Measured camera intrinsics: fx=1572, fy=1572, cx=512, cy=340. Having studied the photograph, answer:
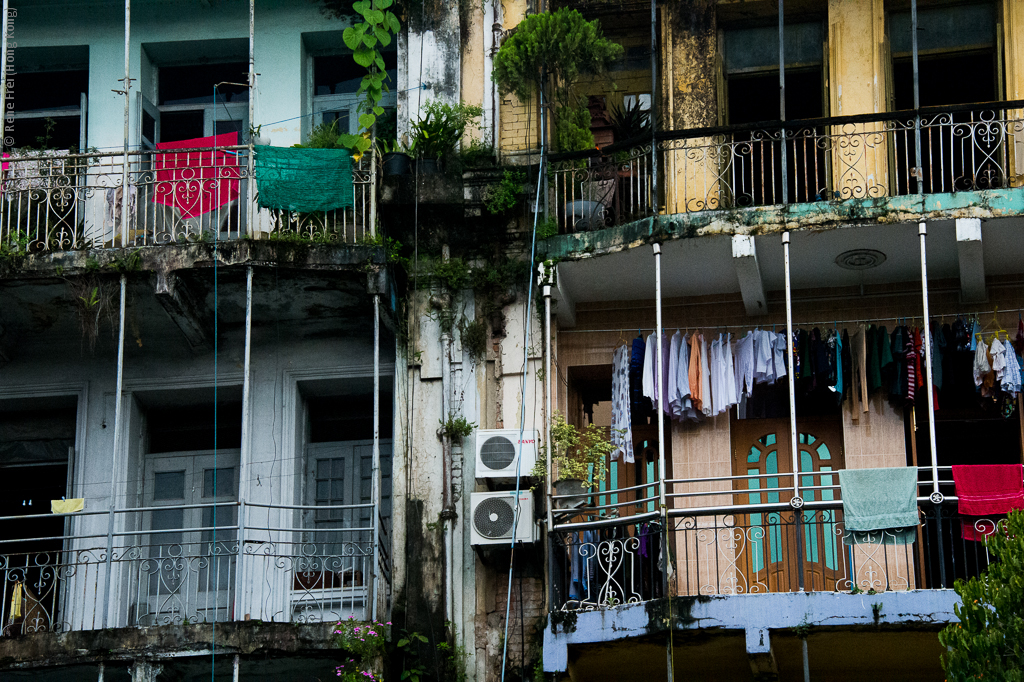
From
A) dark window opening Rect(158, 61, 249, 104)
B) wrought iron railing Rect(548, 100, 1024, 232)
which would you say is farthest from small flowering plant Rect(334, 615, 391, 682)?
dark window opening Rect(158, 61, 249, 104)

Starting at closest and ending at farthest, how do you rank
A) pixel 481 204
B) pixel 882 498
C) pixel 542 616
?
1. pixel 882 498
2. pixel 542 616
3. pixel 481 204

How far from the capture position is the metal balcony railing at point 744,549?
509 inches

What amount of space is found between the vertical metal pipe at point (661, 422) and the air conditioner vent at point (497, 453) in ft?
4.35

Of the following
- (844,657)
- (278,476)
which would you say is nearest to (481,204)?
(278,476)

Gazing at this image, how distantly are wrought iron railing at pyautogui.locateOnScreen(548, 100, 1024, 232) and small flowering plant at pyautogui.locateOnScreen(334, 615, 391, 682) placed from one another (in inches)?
164

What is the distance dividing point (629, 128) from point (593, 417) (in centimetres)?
288

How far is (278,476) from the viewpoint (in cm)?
1486

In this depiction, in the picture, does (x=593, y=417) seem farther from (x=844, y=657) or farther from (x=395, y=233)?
(x=844, y=657)

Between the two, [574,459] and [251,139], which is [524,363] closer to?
[574,459]

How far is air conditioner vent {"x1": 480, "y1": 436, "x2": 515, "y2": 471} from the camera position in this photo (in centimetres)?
1389

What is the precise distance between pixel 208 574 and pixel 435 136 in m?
4.57

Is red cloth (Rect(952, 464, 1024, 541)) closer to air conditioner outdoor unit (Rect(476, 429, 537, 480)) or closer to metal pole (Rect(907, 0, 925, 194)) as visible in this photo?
metal pole (Rect(907, 0, 925, 194))

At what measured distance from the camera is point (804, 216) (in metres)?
13.9

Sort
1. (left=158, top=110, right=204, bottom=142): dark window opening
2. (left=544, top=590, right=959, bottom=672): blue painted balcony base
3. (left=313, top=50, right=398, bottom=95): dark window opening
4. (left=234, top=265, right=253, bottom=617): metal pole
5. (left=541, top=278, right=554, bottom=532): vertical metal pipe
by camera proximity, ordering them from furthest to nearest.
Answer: (left=158, top=110, right=204, bottom=142): dark window opening < (left=313, top=50, right=398, bottom=95): dark window opening < (left=541, top=278, right=554, bottom=532): vertical metal pipe < (left=234, top=265, right=253, bottom=617): metal pole < (left=544, top=590, right=959, bottom=672): blue painted balcony base
